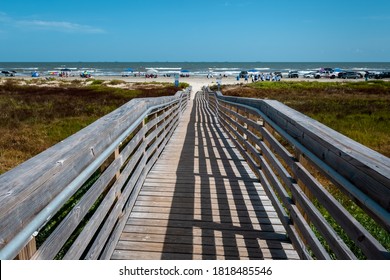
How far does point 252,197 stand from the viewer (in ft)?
14.8

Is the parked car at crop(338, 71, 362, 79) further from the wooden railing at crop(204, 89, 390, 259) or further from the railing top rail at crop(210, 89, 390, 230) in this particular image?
the railing top rail at crop(210, 89, 390, 230)

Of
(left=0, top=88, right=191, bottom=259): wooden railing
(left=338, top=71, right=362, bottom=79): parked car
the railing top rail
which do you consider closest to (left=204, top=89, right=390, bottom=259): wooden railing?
the railing top rail

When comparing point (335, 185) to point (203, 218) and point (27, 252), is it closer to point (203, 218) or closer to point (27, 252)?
point (27, 252)

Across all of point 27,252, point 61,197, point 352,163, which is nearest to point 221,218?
point 352,163

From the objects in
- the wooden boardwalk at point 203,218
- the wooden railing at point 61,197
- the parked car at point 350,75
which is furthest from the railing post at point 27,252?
the parked car at point 350,75

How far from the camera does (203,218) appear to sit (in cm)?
379

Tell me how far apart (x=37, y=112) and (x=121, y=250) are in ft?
55.8

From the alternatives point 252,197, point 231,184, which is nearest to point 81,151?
point 252,197

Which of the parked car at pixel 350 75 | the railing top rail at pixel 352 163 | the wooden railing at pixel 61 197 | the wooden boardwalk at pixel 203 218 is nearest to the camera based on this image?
the wooden railing at pixel 61 197

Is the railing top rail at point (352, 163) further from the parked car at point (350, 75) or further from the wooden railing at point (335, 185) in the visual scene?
the parked car at point (350, 75)

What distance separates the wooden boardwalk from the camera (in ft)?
10.2

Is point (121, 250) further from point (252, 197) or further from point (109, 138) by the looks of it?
point (252, 197)

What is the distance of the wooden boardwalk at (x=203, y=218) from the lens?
10.2ft

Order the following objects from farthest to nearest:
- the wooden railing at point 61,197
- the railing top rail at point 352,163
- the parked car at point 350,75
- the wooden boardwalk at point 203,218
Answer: the parked car at point 350,75, the wooden boardwalk at point 203,218, the railing top rail at point 352,163, the wooden railing at point 61,197
